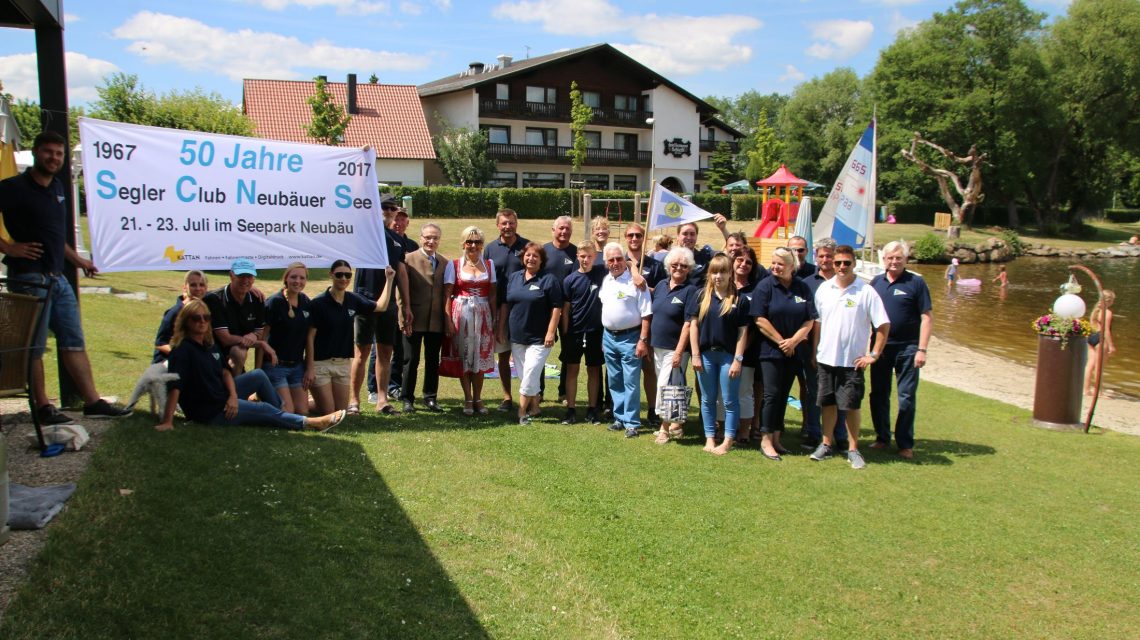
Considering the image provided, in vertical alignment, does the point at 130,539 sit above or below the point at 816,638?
above

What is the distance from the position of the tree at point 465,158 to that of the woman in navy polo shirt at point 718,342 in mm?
41919

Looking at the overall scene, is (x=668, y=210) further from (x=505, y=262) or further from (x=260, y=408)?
(x=260, y=408)

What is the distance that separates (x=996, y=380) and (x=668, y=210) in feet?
24.6

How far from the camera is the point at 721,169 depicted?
211ft

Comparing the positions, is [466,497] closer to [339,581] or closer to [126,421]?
[339,581]

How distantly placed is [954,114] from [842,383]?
5730 cm

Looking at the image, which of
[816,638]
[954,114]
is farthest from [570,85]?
[816,638]

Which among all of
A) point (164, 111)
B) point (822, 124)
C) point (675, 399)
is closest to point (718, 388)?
point (675, 399)

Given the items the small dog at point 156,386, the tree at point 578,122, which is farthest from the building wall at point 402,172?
the small dog at point 156,386

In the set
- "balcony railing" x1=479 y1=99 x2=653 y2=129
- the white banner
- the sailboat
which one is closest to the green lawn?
the white banner

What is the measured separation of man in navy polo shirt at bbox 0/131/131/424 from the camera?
5.52 metres

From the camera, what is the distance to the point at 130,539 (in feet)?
13.5

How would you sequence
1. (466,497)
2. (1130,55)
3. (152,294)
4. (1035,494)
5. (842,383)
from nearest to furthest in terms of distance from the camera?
(466,497) < (1035,494) < (842,383) < (152,294) < (1130,55)

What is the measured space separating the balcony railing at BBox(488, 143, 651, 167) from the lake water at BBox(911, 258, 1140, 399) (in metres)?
22.4
